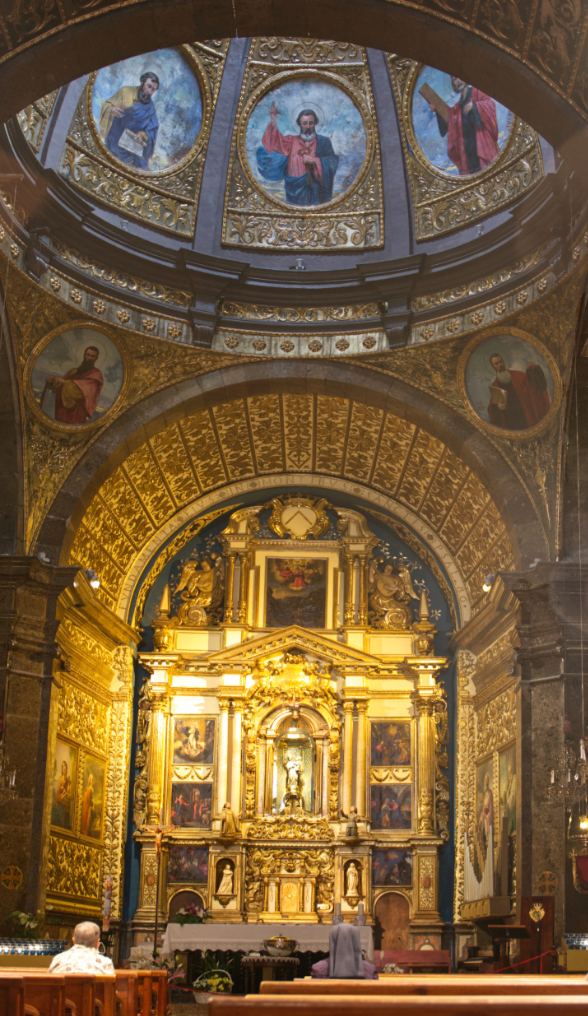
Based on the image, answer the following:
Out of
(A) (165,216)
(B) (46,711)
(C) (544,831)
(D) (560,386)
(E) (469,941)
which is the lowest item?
(E) (469,941)

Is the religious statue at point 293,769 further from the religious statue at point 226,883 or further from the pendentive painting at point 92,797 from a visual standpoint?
the pendentive painting at point 92,797

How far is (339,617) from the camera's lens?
21.4 metres

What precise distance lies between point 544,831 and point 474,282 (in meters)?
8.35

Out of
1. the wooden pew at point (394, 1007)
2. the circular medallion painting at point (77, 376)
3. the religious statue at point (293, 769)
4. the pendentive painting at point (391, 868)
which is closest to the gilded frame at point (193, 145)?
→ the circular medallion painting at point (77, 376)

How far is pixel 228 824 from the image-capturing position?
64.7 ft

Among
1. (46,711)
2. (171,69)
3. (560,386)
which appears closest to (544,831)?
(560,386)

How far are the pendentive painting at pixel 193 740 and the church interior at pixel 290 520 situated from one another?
0.26 feet

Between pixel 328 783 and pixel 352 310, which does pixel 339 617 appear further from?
pixel 352 310

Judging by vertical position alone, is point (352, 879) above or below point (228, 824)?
below

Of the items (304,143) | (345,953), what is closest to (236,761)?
(304,143)

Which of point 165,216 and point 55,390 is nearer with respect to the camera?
point 55,390

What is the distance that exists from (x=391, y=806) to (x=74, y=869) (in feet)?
19.4

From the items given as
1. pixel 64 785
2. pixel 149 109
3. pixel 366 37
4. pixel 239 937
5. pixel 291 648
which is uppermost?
pixel 149 109

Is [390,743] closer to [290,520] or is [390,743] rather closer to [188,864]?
[188,864]
